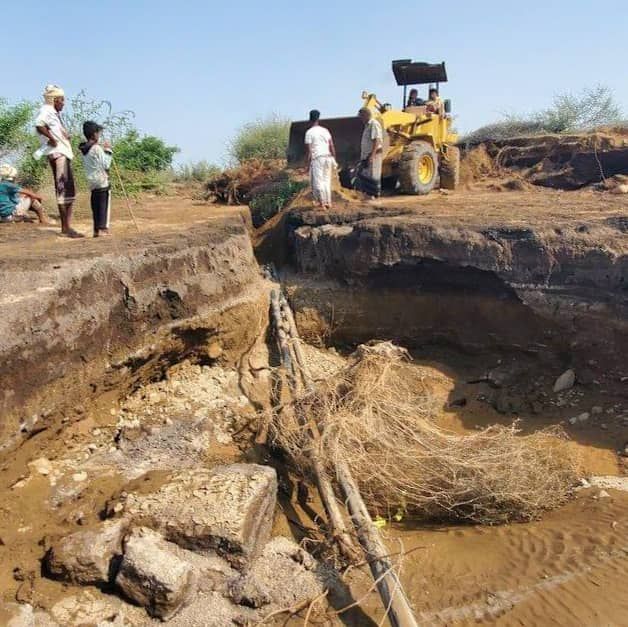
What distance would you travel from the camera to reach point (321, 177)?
8.58m

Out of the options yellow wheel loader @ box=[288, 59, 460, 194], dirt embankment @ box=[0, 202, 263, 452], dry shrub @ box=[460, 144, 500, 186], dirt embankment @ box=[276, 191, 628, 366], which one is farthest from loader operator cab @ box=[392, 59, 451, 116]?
dirt embankment @ box=[0, 202, 263, 452]

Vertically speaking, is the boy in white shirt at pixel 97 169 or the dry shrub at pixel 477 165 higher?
the dry shrub at pixel 477 165

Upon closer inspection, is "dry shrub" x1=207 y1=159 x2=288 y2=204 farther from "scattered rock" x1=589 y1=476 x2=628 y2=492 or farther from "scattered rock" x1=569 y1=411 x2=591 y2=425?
"scattered rock" x1=589 y1=476 x2=628 y2=492

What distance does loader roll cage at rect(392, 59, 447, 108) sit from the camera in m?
11.8

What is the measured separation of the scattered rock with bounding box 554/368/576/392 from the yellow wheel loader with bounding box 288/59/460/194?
16.6ft

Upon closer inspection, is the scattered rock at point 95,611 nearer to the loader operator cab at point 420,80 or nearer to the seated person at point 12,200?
the seated person at point 12,200

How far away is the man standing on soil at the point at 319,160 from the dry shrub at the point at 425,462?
4187 millimetres

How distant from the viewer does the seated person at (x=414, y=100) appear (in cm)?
1190

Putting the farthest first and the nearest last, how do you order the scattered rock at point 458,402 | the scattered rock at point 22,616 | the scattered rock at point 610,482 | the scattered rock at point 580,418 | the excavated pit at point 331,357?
the scattered rock at point 458,402, the scattered rock at point 580,418, the scattered rock at point 610,482, the excavated pit at point 331,357, the scattered rock at point 22,616

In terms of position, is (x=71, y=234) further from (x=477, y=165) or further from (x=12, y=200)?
(x=477, y=165)

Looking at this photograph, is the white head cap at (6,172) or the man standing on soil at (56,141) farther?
the white head cap at (6,172)

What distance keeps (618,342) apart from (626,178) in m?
6.74

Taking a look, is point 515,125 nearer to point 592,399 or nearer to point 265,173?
point 265,173

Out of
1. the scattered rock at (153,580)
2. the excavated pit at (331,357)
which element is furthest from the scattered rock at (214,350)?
the scattered rock at (153,580)
